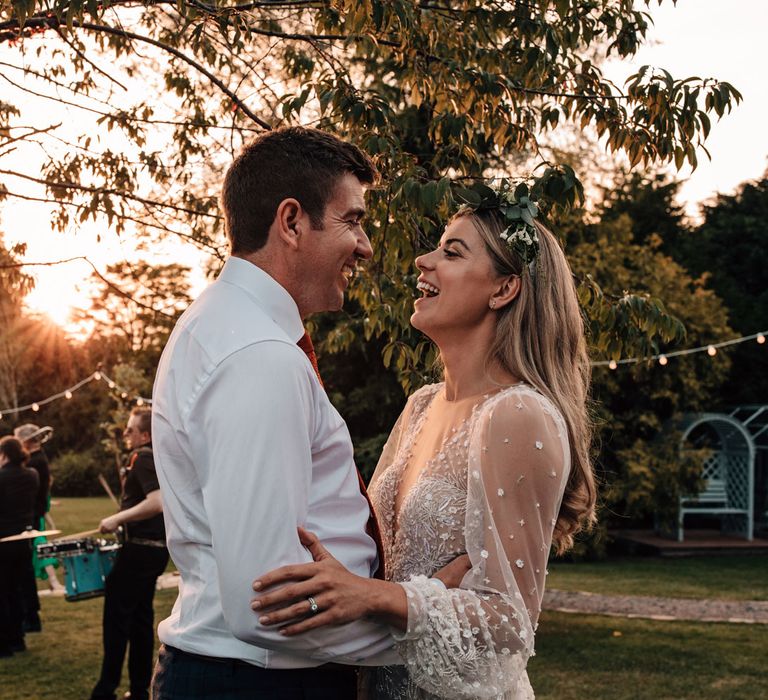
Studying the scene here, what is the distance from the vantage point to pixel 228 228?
205 centimetres

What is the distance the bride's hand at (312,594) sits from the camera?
1631 millimetres

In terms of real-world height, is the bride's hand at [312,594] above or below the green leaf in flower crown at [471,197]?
below

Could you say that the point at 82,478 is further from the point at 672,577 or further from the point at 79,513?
the point at 672,577

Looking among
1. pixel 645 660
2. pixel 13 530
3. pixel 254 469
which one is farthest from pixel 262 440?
pixel 13 530

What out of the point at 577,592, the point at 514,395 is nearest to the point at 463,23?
the point at 514,395

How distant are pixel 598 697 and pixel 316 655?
635cm

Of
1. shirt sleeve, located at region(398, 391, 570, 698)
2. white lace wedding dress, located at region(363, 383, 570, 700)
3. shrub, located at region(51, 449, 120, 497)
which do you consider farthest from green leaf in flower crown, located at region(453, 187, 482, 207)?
shrub, located at region(51, 449, 120, 497)

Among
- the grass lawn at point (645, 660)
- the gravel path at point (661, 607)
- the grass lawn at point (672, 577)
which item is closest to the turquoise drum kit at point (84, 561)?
the grass lawn at point (645, 660)

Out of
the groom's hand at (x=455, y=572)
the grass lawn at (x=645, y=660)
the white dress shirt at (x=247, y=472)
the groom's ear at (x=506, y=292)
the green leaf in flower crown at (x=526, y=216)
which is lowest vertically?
the grass lawn at (x=645, y=660)

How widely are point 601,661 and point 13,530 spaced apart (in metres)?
5.72

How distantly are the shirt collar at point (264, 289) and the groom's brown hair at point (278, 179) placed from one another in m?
0.06

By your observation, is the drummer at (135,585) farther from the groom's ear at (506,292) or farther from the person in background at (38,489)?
the groom's ear at (506,292)

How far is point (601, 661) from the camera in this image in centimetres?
861

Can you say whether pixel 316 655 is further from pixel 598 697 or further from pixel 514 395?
pixel 598 697
